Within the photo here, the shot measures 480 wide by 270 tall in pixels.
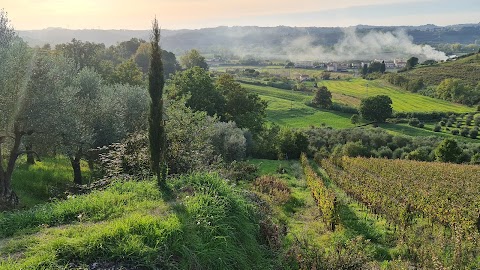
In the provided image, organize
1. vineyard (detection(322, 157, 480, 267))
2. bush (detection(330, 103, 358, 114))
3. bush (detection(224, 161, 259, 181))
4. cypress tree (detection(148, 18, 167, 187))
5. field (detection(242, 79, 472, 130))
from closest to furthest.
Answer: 1. cypress tree (detection(148, 18, 167, 187))
2. vineyard (detection(322, 157, 480, 267))
3. bush (detection(224, 161, 259, 181))
4. field (detection(242, 79, 472, 130))
5. bush (detection(330, 103, 358, 114))

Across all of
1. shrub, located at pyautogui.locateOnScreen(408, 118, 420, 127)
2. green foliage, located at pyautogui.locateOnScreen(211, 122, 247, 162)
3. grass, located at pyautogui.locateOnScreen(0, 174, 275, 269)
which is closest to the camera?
grass, located at pyautogui.locateOnScreen(0, 174, 275, 269)

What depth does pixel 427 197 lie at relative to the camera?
18.2 metres

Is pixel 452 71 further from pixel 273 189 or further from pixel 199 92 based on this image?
pixel 273 189

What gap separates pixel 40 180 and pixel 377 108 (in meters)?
62.4

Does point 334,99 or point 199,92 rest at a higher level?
point 199,92

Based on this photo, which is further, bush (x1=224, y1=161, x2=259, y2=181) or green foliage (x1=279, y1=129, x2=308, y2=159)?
green foliage (x1=279, y1=129, x2=308, y2=159)

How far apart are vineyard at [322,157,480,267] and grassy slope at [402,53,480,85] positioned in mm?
87222

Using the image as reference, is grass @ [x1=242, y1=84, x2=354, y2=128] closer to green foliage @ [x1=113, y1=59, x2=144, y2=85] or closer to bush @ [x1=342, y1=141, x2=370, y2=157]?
bush @ [x1=342, y1=141, x2=370, y2=157]

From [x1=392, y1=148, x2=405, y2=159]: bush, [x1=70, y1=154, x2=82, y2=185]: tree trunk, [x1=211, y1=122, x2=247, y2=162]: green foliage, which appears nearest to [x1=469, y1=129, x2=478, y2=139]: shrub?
[x1=392, y1=148, x2=405, y2=159]: bush

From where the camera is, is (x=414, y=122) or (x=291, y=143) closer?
(x=291, y=143)

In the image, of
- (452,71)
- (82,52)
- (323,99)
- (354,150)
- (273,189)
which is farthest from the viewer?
(452,71)

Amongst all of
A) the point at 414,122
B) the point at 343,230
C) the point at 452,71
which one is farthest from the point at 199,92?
the point at 452,71

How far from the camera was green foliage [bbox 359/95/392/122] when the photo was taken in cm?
6831

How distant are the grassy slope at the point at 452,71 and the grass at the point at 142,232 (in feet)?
355
